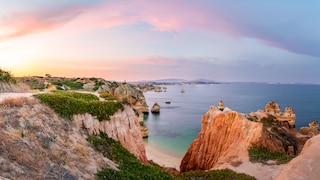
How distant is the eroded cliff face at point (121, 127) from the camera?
1591cm

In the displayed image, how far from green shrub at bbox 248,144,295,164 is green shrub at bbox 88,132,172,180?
10.2 m

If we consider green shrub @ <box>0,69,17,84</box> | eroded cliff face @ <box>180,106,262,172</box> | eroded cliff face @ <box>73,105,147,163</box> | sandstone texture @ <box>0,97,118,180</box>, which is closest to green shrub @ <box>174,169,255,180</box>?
eroded cliff face @ <box>73,105,147,163</box>

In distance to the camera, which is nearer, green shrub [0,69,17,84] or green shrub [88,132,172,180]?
green shrub [88,132,172,180]

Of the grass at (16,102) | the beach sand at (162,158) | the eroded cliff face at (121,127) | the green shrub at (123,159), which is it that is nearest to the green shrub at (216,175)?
the eroded cliff face at (121,127)

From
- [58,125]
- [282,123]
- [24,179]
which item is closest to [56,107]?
[58,125]

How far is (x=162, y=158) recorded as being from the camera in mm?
33688

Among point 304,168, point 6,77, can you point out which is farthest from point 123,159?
point 6,77

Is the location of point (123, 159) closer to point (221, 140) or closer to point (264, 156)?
point (264, 156)

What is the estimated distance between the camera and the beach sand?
102ft

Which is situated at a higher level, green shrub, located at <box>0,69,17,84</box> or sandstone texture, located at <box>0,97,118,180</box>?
green shrub, located at <box>0,69,17,84</box>

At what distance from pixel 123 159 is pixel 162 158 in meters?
19.6

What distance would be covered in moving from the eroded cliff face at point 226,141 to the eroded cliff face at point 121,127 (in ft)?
28.4

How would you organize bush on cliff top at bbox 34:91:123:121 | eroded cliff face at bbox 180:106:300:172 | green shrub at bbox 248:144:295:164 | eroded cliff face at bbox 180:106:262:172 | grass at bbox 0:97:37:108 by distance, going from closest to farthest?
1. grass at bbox 0:97:37:108
2. bush on cliff top at bbox 34:91:123:121
3. green shrub at bbox 248:144:295:164
4. eroded cliff face at bbox 180:106:300:172
5. eroded cliff face at bbox 180:106:262:172

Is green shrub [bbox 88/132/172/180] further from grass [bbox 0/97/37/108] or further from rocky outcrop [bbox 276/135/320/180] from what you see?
rocky outcrop [bbox 276/135/320/180]
